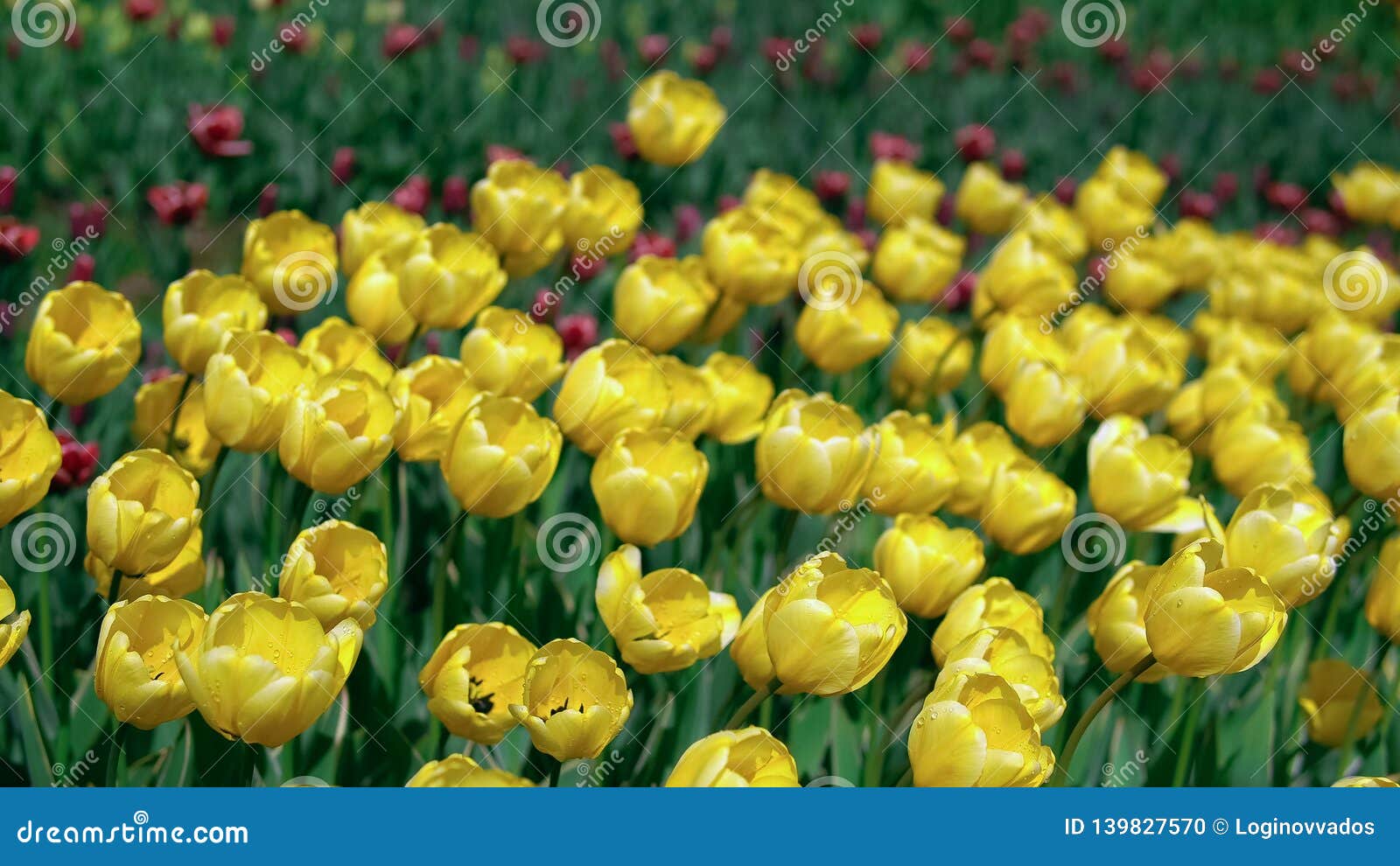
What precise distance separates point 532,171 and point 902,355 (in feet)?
2.40

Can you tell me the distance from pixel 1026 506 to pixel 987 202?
4.61 ft

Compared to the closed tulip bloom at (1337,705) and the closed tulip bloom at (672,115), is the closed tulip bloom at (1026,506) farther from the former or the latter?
the closed tulip bloom at (672,115)

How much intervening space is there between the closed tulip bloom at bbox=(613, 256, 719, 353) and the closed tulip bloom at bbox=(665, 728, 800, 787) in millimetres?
935

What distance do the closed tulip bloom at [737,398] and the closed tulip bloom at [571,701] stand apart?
2.36ft

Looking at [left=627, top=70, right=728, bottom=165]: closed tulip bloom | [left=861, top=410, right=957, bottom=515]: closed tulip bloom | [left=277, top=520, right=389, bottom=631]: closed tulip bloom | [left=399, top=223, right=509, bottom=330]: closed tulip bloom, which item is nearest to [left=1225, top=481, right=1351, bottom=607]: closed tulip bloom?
[left=861, top=410, right=957, bottom=515]: closed tulip bloom

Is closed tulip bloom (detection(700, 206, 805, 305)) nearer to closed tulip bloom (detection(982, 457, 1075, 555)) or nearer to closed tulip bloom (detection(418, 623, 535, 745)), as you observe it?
closed tulip bloom (detection(982, 457, 1075, 555))

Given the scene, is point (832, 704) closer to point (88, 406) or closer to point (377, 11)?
point (88, 406)

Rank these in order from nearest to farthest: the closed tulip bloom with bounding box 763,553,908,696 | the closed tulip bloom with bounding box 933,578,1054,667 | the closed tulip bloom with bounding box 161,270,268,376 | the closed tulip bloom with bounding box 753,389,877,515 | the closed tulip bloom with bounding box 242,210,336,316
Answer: the closed tulip bloom with bounding box 763,553,908,696, the closed tulip bloom with bounding box 933,578,1054,667, the closed tulip bloom with bounding box 753,389,877,515, the closed tulip bloom with bounding box 161,270,268,376, the closed tulip bloom with bounding box 242,210,336,316

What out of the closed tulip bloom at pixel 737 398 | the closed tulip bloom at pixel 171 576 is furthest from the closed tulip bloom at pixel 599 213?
the closed tulip bloom at pixel 171 576

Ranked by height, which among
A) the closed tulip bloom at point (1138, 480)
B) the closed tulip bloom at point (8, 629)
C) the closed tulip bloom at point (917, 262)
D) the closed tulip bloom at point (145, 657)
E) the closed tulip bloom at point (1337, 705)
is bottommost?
the closed tulip bloom at point (8, 629)

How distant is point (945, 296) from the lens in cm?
304

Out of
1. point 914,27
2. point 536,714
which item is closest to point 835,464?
point 536,714

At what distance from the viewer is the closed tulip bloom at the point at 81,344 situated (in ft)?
5.18

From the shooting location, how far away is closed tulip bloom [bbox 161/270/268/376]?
1.64m
